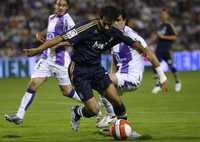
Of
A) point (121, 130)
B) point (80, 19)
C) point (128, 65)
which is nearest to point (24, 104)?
point (128, 65)

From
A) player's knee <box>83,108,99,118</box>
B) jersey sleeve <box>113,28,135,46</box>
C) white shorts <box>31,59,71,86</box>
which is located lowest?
player's knee <box>83,108,99,118</box>

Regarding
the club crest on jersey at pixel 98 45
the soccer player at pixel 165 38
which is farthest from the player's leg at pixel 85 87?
the soccer player at pixel 165 38

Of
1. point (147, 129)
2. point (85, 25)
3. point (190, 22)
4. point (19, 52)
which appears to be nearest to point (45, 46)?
point (85, 25)

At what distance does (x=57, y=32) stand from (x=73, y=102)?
5.74 m

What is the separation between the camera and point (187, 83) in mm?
26328

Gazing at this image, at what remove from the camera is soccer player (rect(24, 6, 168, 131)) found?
11.5 m

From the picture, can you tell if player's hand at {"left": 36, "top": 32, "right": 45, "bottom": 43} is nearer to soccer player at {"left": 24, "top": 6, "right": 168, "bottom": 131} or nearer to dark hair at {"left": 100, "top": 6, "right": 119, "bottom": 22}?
soccer player at {"left": 24, "top": 6, "right": 168, "bottom": 131}

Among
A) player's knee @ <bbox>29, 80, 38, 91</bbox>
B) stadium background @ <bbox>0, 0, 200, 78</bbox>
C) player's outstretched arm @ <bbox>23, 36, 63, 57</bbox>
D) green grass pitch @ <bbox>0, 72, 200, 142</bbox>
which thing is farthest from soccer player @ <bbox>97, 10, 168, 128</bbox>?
stadium background @ <bbox>0, 0, 200, 78</bbox>

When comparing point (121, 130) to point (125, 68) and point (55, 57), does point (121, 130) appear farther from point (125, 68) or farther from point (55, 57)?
point (55, 57)

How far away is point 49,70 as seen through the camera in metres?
14.3

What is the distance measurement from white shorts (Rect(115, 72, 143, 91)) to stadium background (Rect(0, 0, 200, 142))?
0.78 m

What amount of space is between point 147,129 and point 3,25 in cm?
2023

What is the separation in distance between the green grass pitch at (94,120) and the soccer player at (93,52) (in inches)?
26.9

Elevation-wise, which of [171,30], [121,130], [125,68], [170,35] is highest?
[171,30]
